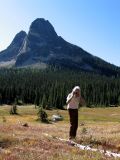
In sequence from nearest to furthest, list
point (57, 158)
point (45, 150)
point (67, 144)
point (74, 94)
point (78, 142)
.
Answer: point (57, 158), point (45, 150), point (67, 144), point (78, 142), point (74, 94)

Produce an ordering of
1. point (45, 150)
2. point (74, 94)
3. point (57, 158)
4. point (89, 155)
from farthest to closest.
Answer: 1. point (74, 94)
2. point (45, 150)
3. point (89, 155)
4. point (57, 158)

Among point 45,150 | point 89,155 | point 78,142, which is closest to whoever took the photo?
point 89,155

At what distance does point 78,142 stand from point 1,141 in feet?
13.1

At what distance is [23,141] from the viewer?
67.7 ft

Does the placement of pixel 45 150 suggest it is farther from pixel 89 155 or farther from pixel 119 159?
pixel 119 159

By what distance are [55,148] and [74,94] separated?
5549mm

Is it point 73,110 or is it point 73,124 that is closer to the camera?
point 73,124

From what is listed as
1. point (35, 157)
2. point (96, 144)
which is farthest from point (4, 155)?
point (96, 144)

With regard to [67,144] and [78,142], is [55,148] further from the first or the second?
[78,142]

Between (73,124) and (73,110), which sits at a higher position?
(73,110)

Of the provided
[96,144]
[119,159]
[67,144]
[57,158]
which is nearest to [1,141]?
[67,144]

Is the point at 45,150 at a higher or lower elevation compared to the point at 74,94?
lower

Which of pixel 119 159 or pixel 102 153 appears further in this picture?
pixel 102 153

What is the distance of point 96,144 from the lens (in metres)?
21.1
